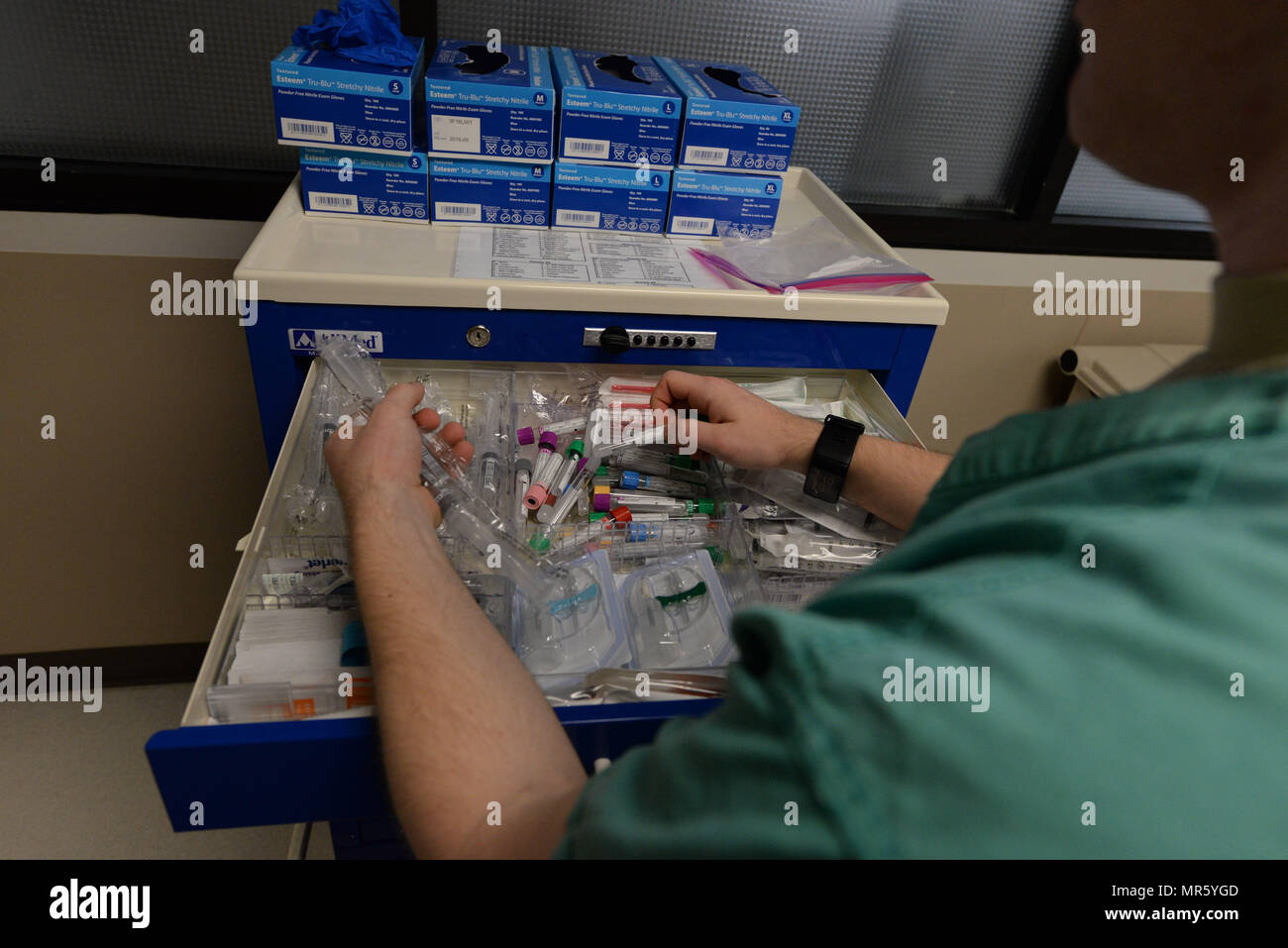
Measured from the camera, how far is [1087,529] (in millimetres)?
316

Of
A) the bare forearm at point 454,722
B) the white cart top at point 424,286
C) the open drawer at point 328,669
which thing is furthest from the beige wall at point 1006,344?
the bare forearm at point 454,722

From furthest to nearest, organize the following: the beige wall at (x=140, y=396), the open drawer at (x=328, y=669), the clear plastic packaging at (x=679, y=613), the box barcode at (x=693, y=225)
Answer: the beige wall at (x=140, y=396)
the box barcode at (x=693, y=225)
the clear plastic packaging at (x=679, y=613)
the open drawer at (x=328, y=669)

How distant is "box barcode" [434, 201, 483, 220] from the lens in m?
1.25

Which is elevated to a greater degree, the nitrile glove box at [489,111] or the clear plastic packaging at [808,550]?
the nitrile glove box at [489,111]

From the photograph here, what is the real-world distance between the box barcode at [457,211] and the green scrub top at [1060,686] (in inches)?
43.6

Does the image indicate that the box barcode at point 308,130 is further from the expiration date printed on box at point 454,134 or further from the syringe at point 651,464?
the syringe at point 651,464

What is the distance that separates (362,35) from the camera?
3.73 ft

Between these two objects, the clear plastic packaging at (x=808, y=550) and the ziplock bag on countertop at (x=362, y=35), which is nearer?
the clear plastic packaging at (x=808, y=550)

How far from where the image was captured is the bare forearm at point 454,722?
0.53 m

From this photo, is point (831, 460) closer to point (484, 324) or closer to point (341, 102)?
point (484, 324)

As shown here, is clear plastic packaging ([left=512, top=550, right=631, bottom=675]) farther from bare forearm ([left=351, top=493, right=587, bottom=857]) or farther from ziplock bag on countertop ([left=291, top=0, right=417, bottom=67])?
ziplock bag on countertop ([left=291, top=0, right=417, bottom=67])

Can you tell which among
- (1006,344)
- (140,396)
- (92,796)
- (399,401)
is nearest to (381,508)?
(399,401)

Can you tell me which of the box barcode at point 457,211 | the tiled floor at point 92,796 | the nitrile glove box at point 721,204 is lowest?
the tiled floor at point 92,796
